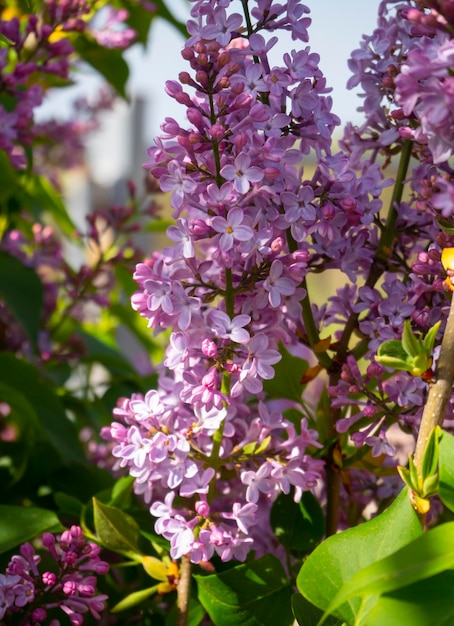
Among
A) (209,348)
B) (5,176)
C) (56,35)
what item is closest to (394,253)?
(209,348)

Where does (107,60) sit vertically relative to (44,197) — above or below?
above

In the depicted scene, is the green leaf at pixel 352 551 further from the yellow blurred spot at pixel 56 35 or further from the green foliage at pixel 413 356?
the yellow blurred spot at pixel 56 35

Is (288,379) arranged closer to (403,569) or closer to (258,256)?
(258,256)

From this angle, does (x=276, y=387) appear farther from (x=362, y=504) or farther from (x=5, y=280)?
(x=5, y=280)

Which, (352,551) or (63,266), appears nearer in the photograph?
(352,551)

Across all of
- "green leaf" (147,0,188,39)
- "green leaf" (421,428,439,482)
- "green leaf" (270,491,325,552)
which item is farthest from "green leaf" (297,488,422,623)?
"green leaf" (147,0,188,39)

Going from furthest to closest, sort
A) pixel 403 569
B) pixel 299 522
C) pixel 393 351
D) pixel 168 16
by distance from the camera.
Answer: pixel 168 16 → pixel 299 522 → pixel 393 351 → pixel 403 569

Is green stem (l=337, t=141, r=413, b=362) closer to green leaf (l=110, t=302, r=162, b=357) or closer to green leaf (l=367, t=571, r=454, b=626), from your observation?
green leaf (l=367, t=571, r=454, b=626)

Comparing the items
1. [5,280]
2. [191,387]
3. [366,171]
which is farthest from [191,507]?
[5,280]
